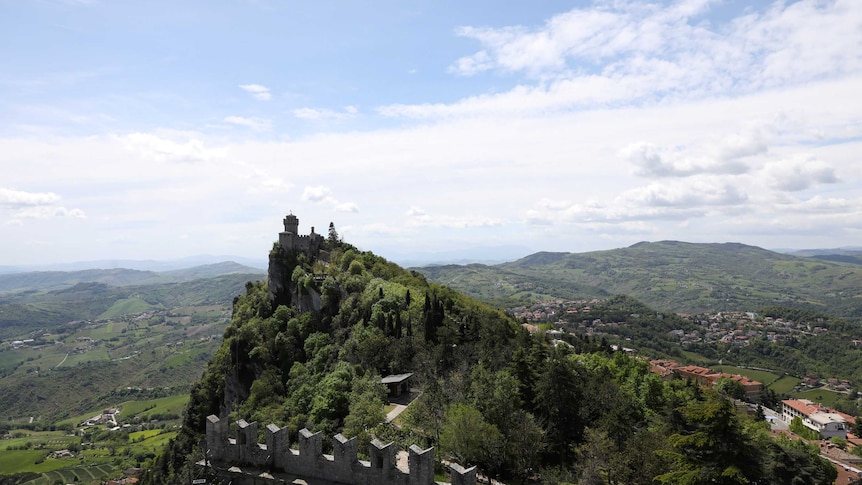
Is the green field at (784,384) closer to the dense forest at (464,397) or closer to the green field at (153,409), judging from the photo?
the dense forest at (464,397)

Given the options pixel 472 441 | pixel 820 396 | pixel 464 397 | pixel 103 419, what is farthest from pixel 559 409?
pixel 103 419

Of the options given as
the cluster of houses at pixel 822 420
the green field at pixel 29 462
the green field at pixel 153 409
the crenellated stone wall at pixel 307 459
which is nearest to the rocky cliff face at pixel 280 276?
the crenellated stone wall at pixel 307 459

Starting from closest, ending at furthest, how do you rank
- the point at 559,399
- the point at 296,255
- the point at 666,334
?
the point at 559,399
the point at 296,255
the point at 666,334

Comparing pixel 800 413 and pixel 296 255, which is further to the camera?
pixel 800 413

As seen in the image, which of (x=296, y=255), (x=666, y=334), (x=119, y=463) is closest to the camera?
(x=296, y=255)

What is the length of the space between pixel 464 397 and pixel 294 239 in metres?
61.0

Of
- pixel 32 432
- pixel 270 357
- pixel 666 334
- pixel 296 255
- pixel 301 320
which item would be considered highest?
pixel 296 255

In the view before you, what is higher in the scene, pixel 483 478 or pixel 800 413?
pixel 483 478

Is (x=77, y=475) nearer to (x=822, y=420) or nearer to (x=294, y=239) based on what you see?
(x=294, y=239)

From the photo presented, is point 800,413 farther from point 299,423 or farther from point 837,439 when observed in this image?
point 299,423

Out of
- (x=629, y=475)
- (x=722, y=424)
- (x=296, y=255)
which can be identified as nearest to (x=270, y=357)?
(x=296, y=255)

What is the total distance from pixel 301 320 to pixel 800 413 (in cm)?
9727

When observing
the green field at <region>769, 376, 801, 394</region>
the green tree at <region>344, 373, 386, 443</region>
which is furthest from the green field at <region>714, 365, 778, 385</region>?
the green tree at <region>344, 373, 386, 443</region>

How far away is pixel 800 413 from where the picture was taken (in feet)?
318
